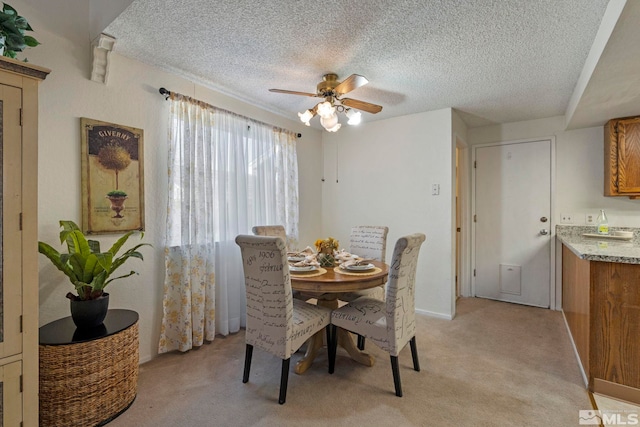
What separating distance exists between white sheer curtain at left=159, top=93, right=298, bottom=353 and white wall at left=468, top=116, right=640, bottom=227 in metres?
3.40

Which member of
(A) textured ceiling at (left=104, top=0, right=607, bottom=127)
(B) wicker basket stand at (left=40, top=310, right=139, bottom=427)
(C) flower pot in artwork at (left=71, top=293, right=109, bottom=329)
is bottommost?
(B) wicker basket stand at (left=40, top=310, right=139, bottom=427)

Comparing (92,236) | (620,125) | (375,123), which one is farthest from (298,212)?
(620,125)

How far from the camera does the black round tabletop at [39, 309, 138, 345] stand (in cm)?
156

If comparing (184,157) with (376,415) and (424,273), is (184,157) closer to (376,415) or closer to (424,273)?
(376,415)

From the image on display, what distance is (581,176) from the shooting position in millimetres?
3459

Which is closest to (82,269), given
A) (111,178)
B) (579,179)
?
(111,178)

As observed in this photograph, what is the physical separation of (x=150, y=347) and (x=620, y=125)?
4970mm

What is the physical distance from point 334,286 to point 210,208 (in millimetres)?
1453

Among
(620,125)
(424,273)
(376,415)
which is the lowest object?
(376,415)

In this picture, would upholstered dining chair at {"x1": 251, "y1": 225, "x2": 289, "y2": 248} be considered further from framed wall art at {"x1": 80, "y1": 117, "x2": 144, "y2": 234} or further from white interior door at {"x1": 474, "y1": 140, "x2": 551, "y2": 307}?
white interior door at {"x1": 474, "y1": 140, "x2": 551, "y2": 307}

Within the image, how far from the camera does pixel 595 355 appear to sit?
1979 mm

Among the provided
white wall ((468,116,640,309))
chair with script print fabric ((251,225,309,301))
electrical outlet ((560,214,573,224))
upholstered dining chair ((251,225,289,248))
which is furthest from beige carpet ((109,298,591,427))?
white wall ((468,116,640,309))

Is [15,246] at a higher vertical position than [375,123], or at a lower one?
lower

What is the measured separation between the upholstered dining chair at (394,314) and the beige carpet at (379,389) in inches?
7.4
